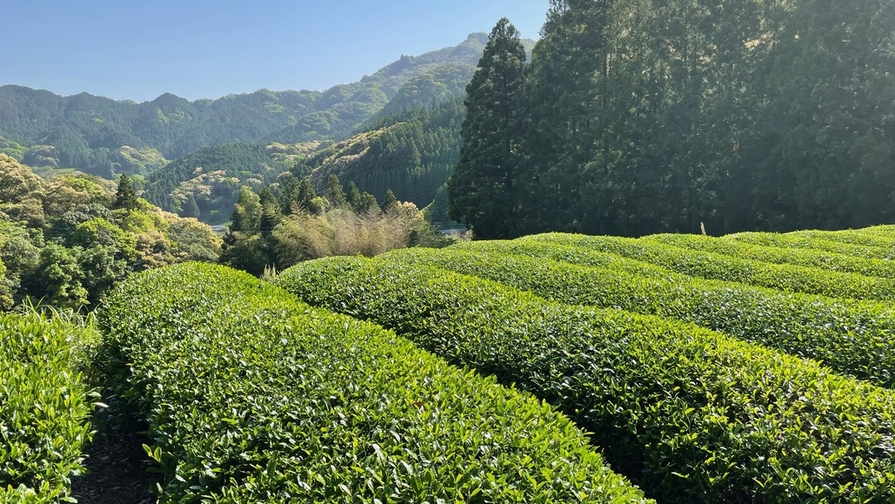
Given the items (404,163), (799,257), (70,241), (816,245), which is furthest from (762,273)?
(404,163)

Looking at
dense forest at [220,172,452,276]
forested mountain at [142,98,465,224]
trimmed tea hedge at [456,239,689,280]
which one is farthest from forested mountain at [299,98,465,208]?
Result: trimmed tea hedge at [456,239,689,280]

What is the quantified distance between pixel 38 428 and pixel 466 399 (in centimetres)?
260

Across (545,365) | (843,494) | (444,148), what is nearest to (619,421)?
(545,365)

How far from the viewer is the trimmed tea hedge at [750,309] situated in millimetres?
4879

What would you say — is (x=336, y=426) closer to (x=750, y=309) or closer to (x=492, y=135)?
(x=750, y=309)

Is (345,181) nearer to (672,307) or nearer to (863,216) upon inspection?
(863,216)

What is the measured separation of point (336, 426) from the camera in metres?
2.91

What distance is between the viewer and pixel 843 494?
286 cm

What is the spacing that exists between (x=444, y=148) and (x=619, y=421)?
9691 cm

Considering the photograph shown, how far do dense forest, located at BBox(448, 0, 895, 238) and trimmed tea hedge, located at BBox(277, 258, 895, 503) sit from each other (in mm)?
20807

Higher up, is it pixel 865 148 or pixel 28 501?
pixel 865 148

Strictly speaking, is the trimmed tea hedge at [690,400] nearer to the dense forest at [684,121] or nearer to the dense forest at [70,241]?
the dense forest at [684,121]

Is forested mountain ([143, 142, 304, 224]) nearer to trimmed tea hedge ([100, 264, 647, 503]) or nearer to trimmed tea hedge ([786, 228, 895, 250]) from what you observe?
trimmed tea hedge ([786, 228, 895, 250])

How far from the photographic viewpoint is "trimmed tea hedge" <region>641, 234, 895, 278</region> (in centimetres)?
922
